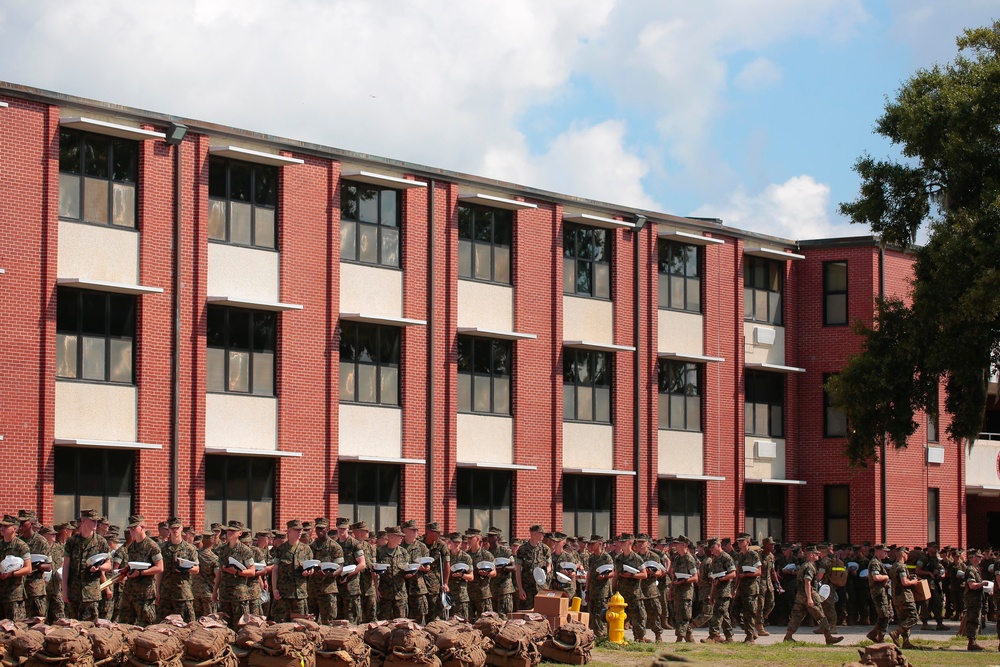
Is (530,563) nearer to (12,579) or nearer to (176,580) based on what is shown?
(176,580)

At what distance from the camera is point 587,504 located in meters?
38.8

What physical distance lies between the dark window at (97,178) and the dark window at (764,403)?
1894 cm

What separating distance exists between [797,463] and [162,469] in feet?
65.9

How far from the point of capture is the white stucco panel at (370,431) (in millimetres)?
33938

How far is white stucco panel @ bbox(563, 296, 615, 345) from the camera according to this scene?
38688mm

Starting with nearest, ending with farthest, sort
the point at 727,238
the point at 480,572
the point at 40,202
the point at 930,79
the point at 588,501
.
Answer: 1. the point at 480,572
2. the point at 40,202
3. the point at 930,79
4. the point at 588,501
5. the point at 727,238

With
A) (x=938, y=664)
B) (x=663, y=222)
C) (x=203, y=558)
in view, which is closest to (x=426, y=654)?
(x=203, y=558)

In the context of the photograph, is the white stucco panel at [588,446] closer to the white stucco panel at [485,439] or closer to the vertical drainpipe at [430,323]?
the white stucco panel at [485,439]

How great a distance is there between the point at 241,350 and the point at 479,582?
28.6ft

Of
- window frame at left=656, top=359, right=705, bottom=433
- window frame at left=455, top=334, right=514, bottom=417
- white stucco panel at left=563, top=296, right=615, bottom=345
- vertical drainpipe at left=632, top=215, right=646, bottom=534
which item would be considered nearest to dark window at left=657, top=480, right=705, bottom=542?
vertical drainpipe at left=632, top=215, right=646, bottom=534

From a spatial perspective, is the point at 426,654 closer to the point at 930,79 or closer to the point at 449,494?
the point at 449,494

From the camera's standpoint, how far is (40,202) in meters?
29.4

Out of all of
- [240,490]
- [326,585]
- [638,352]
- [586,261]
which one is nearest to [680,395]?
[638,352]

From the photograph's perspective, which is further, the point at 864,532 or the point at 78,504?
the point at 864,532
